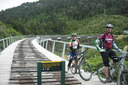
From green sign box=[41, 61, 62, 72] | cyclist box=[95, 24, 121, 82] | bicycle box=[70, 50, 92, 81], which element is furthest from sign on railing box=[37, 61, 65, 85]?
bicycle box=[70, 50, 92, 81]

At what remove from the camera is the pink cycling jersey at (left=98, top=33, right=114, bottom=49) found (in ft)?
21.4

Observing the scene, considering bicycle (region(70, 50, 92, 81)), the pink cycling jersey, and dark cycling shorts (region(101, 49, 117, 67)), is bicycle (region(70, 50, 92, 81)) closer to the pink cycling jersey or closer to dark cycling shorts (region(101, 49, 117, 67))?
dark cycling shorts (region(101, 49, 117, 67))

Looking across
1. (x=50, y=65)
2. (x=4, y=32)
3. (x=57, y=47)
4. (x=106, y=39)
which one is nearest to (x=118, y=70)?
(x=106, y=39)

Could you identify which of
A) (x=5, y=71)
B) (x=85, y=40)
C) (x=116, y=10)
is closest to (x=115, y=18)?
(x=116, y=10)

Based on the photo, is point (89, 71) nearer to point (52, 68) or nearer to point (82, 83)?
point (82, 83)

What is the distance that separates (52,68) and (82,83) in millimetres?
1940

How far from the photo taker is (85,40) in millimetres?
81438

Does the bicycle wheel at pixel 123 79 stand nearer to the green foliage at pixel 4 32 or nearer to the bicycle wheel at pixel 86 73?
the bicycle wheel at pixel 86 73

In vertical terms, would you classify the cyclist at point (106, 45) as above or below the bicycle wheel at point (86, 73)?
above

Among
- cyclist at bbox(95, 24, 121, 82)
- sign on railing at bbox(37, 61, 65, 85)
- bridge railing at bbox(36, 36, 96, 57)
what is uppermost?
cyclist at bbox(95, 24, 121, 82)

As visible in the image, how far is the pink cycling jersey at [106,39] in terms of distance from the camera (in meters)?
6.53

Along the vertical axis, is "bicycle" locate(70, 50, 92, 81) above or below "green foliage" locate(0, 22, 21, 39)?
below

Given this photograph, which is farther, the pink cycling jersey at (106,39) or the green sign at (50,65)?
the pink cycling jersey at (106,39)

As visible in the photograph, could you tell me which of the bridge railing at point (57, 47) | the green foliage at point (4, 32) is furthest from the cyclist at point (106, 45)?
the green foliage at point (4, 32)
